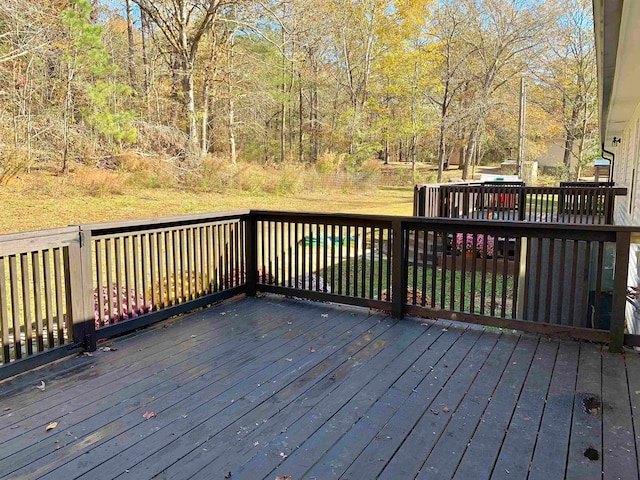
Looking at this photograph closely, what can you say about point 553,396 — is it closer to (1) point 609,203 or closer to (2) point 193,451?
(2) point 193,451

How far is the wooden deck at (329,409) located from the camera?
1.96 meters

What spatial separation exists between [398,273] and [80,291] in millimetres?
2318

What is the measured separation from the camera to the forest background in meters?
11.1

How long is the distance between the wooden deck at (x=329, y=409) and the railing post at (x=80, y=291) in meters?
0.15

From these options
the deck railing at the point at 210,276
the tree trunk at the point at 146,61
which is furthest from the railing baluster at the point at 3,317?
the tree trunk at the point at 146,61

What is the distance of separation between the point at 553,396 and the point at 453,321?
4.16 feet

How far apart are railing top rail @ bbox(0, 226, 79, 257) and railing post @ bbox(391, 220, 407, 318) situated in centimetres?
230

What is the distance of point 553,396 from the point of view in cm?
255

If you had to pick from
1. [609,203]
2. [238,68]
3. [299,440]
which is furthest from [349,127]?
[299,440]

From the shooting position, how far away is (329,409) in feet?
7.95

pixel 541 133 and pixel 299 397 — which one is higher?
pixel 541 133

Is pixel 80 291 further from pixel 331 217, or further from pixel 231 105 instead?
pixel 231 105

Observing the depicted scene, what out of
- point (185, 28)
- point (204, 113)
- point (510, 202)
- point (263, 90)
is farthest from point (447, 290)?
point (263, 90)

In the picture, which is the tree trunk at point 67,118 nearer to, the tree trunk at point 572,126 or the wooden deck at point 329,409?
the wooden deck at point 329,409
